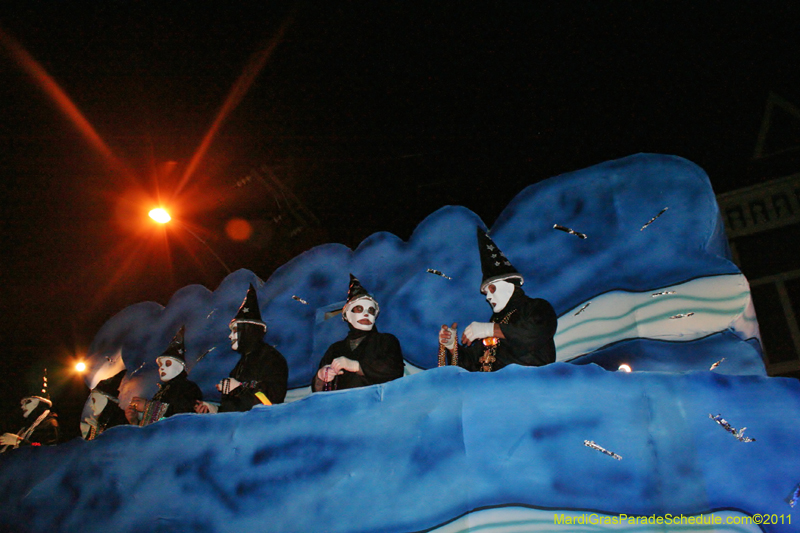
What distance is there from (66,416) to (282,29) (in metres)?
5.34

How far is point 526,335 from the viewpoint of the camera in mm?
3863

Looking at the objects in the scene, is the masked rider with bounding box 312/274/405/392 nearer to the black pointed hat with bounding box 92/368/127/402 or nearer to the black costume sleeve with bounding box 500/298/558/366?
the black costume sleeve with bounding box 500/298/558/366

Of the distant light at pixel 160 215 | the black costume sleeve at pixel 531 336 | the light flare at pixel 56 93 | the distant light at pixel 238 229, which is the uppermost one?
the light flare at pixel 56 93

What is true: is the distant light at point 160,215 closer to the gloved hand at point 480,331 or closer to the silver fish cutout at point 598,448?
the gloved hand at point 480,331

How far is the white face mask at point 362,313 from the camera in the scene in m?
4.72

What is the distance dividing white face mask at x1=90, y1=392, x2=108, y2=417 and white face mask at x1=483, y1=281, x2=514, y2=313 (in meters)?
3.74

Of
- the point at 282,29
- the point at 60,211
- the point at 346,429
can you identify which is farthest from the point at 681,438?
the point at 60,211

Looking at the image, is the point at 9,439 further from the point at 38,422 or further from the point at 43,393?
the point at 43,393

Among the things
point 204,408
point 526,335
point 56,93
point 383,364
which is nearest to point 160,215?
point 56,93

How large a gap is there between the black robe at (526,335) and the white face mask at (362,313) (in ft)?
3.19

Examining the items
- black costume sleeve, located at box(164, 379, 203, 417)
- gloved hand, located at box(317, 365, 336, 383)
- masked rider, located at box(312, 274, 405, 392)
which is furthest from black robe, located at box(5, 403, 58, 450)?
gloved hand, located at box(317, 365, 336, 383)

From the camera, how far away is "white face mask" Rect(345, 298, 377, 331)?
15.5 ft

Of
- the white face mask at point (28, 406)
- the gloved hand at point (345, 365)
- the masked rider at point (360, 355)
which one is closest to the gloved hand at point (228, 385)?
the masked rider at point (360, 355)

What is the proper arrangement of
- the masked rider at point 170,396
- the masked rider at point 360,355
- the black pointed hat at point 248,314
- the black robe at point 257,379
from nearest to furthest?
the masked rider at point 360,355 → the black robe at point 257,379 → the masked rider at point 170,396 → the black pointed hat at point 248,314
